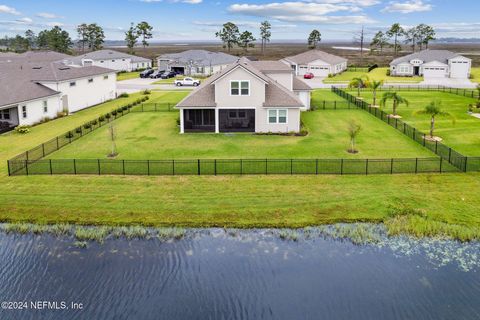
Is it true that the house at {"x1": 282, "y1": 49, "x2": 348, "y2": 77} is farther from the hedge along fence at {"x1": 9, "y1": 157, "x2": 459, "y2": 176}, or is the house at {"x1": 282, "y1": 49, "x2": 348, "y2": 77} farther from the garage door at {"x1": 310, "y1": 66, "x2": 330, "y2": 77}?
the hedge along fence at {"x1": 9, "y1": 157, "x2": 459, "y2": 176}

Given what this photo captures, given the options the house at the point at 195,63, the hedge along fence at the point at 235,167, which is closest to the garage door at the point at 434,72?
the house at the point at 195,63

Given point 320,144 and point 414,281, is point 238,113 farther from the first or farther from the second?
point 414,281

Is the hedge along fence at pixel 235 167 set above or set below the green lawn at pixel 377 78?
below

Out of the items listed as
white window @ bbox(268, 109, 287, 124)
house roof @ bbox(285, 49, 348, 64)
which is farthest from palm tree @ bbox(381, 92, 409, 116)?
house roof @ bbox(285, 49, 348, 64)

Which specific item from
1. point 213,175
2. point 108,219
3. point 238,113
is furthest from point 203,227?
point 238,113

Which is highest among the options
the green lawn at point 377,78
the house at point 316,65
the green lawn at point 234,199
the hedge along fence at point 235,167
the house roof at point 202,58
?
the house roof at point 202,58

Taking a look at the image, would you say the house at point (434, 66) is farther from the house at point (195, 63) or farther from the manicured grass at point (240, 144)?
the manicured grass at point (240, 144)
